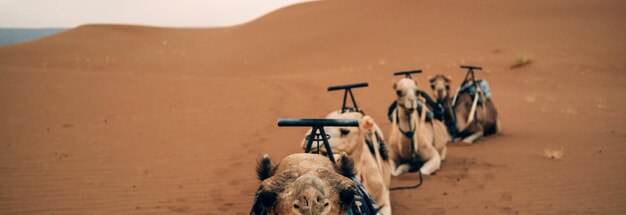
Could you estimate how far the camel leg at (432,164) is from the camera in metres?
7.12

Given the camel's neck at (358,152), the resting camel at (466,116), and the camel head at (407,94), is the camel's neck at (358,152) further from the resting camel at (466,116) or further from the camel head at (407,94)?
the resting camel at (466,116)

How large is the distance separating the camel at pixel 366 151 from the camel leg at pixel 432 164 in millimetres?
1793

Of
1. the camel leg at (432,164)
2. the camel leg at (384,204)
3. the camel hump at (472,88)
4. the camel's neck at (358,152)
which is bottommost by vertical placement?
the camel leg at (432,164)

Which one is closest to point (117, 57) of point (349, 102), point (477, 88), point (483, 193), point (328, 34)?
point (328, 34)

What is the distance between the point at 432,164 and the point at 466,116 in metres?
2.85

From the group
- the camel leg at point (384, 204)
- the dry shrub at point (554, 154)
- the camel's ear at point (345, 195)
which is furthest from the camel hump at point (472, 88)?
the camel's ear at point (345, 195)

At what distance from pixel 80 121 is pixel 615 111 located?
1338 cm

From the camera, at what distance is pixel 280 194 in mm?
2252

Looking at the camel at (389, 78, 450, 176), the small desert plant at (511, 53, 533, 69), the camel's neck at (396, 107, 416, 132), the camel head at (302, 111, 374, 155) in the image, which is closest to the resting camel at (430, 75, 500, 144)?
the camel at (389, 78, 450, 176)

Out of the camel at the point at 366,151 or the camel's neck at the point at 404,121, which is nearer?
the camel at the point at 366,151

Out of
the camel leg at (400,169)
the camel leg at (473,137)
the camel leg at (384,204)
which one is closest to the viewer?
the camel leg at (384,204)

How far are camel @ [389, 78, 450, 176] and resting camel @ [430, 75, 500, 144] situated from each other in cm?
159

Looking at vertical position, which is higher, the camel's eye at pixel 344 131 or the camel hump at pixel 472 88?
the camel's eye at pixel 344 131

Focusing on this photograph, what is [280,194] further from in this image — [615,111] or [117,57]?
[117,57]
